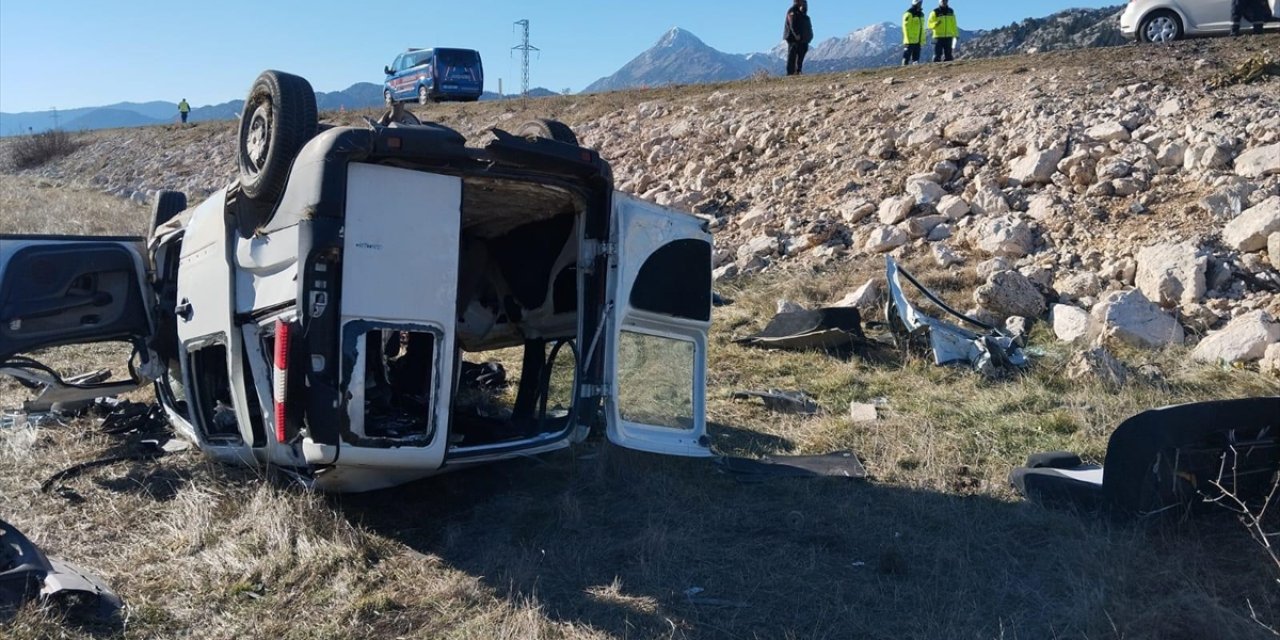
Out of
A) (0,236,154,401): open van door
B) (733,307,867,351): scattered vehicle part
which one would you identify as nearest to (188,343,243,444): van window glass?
(0,236,154,401): open van door

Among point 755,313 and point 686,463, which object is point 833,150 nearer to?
point 755,313

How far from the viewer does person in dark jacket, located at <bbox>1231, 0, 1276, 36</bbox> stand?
52.5ft

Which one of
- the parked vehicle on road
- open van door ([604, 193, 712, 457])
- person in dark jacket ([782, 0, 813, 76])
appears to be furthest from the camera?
person in dark jacket ([782, 0, 813, 76])

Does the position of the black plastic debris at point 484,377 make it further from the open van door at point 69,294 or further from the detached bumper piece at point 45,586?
the detached bumper piece at point 45,586

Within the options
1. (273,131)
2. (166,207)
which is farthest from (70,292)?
(273,131)

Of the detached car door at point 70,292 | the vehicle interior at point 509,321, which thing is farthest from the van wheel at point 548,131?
the detached car door at point 70,292

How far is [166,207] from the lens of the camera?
24.3 ft

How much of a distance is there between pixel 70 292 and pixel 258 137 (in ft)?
5.59

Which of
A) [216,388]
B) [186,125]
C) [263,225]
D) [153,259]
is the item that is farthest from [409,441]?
[186,125]

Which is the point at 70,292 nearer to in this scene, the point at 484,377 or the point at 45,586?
the point at 45,586

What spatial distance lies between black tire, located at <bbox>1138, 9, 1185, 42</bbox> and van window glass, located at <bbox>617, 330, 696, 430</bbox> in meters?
14.3

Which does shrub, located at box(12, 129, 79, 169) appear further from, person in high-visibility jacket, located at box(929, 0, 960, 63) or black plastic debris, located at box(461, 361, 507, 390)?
black plastic debris, located at box(461, 361, 507, 390)

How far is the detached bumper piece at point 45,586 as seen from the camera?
13.8 ft

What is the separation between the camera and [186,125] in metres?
35.5
